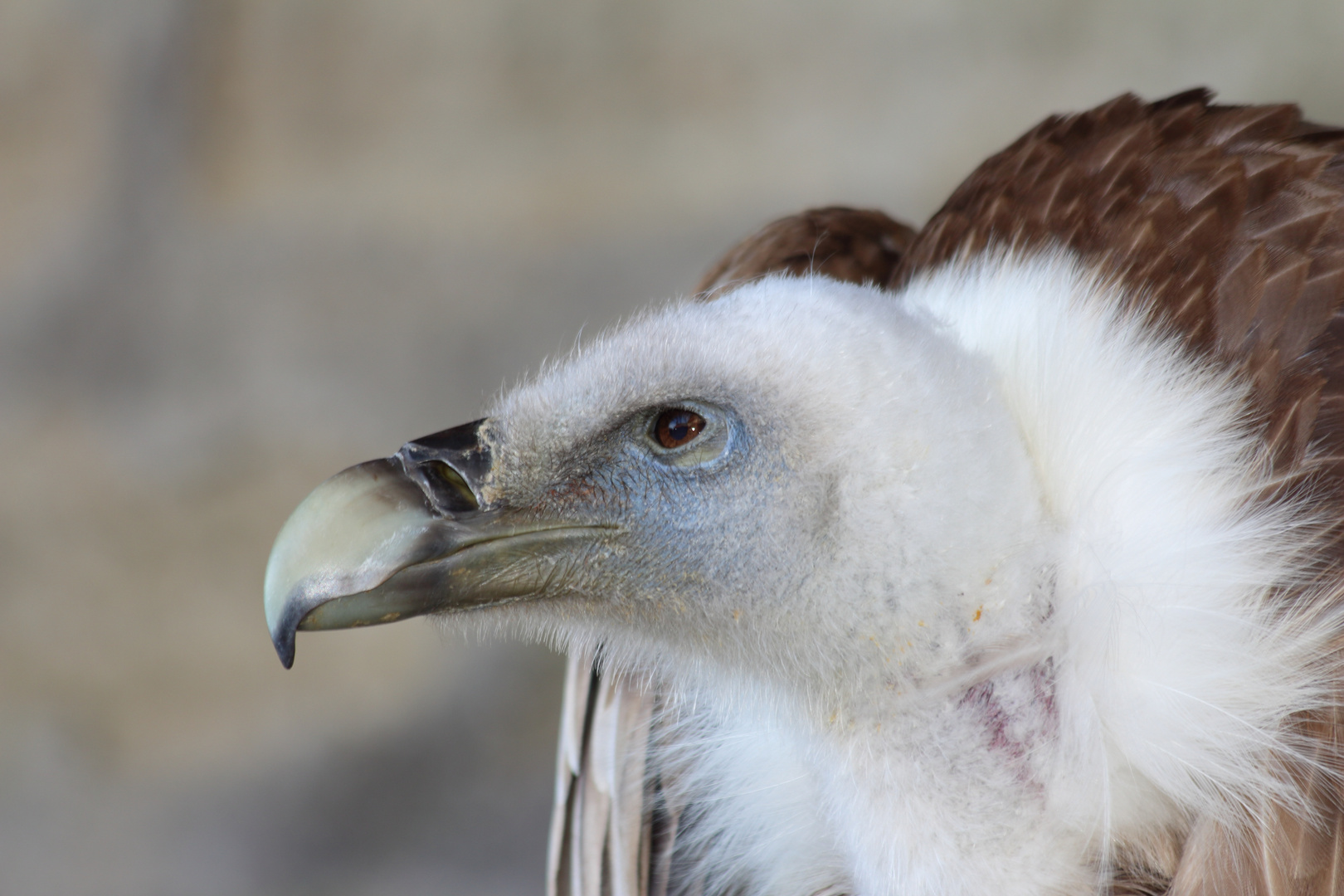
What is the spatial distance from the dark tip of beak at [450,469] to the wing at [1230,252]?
1.71 ft

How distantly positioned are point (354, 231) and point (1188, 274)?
8.47 feet

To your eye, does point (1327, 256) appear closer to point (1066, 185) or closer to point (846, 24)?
point (1066, 185)

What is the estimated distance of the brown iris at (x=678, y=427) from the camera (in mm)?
885

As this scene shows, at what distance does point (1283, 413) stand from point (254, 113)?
2.87 meters

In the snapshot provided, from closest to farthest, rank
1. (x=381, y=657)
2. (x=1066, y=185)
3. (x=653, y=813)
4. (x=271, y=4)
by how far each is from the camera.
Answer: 1. (x=1066, y=185)
2. (x=653, y=813)
3. (x=381, y=657)
4. (x=271, y=4)

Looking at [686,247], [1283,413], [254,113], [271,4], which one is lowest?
[1283,413]

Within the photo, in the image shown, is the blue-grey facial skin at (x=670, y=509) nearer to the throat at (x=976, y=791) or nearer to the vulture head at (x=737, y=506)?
the vulture head at (x=737, y=506)

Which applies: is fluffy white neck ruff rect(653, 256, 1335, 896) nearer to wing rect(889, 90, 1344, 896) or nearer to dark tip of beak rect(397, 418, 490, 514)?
wing rect(889, 90, 1344, 896)

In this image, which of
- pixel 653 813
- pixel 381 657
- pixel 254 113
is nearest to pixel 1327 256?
pixel 653 813

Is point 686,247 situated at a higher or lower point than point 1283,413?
higher

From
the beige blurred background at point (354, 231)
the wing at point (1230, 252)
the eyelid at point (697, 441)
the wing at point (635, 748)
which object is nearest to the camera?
the wing at point (1230, 252)

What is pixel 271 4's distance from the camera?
305 cm

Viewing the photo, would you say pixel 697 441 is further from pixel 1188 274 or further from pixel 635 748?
pixel 635 748


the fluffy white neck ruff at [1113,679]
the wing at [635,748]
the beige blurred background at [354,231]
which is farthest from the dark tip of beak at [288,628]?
the beige blurred background at [354,231]
